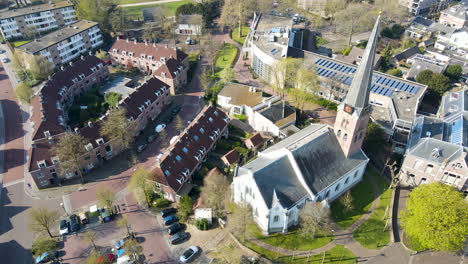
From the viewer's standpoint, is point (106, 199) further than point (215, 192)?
No

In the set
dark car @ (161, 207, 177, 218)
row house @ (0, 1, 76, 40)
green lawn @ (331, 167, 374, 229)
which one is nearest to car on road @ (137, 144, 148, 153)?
dark car @ (161, 207, 177, 218)

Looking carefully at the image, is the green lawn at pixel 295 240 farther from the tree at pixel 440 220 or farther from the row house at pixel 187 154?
the row house at pixel 187 154

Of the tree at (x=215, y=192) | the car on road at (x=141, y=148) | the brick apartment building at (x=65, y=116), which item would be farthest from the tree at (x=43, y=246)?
the tree at (x=215, y=192)

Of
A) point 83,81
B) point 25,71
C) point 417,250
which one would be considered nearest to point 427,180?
point 417,250

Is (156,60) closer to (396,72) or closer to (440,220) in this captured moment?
(396,72)

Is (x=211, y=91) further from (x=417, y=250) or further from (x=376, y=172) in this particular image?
(x=417, y=250)

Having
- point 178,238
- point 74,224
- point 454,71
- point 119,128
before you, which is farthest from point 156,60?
point 454,71

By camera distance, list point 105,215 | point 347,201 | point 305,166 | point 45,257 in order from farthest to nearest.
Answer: point 105,215 < point 347,201 < point 305,166 < point 45,257
